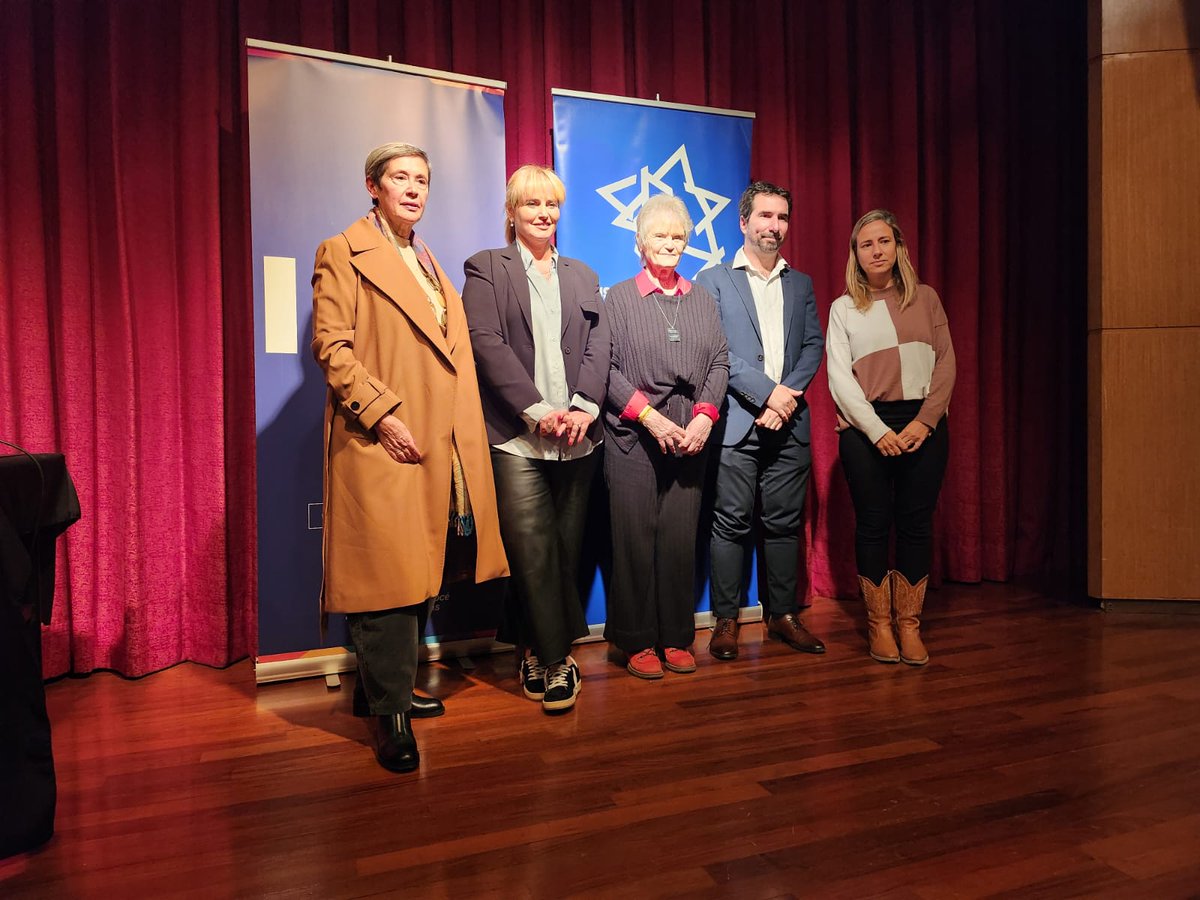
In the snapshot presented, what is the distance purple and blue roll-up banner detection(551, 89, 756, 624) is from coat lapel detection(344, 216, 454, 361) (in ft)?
3.37

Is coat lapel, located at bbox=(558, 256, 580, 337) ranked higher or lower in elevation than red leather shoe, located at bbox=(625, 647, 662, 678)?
higher

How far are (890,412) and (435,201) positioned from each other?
175 centimetres

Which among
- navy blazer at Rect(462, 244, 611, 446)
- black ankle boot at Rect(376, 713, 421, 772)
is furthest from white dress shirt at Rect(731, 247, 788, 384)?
black ankle boot at Rect(376, 713, 421, 772)

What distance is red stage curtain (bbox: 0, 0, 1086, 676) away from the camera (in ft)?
9.29

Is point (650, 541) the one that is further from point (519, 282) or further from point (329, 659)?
point (329, 659)

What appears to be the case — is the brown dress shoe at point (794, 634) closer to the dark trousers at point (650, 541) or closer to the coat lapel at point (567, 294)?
the dark trousers at point (650, 541)

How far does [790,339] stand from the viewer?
10.1ft

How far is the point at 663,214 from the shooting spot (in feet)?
9.09

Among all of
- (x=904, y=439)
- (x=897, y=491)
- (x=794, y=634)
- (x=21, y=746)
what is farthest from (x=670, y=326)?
(x=21, y=746)

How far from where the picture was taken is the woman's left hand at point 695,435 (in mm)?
2713

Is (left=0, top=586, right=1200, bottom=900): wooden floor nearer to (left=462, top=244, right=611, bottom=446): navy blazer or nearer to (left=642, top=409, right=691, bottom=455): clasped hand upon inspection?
(left=642, top=409, right=691, bottom=455): clasped hand

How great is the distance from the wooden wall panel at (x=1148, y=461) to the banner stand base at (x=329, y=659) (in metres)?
2.61

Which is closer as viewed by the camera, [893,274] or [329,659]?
[329,659]

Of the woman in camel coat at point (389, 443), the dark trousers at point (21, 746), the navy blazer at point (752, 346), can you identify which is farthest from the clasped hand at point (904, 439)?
the dark trousers at point (21, 746)
